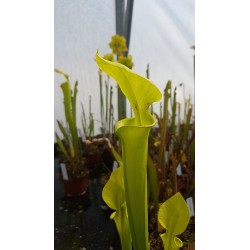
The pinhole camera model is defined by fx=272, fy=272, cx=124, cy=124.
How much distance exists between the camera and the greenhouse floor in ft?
3.24

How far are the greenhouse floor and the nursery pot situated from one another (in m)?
0.02

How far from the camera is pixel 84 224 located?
111cm

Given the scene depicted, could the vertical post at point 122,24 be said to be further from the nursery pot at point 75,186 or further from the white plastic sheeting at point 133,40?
the nursery pot at point 75,186

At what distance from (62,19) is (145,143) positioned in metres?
0.98

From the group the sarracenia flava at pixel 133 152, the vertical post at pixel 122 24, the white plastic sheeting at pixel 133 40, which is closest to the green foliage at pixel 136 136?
the sarracenia flava at pixel 133 152

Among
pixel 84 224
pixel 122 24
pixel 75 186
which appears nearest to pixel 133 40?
pixel 122 24

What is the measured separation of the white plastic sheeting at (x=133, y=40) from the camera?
1.29 metres

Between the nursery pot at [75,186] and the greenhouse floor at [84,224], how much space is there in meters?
0.02

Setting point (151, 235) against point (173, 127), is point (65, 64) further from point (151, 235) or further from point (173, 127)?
point (151, 235)

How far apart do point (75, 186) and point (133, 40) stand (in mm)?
848

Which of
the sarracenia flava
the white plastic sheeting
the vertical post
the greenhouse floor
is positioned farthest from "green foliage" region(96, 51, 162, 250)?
the white plastic sheeting

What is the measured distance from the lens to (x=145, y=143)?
0.48 metres

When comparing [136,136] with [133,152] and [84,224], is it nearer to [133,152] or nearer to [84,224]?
[133,152]

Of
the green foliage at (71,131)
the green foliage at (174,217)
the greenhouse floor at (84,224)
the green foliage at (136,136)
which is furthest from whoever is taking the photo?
the green foliage at (71,131)
